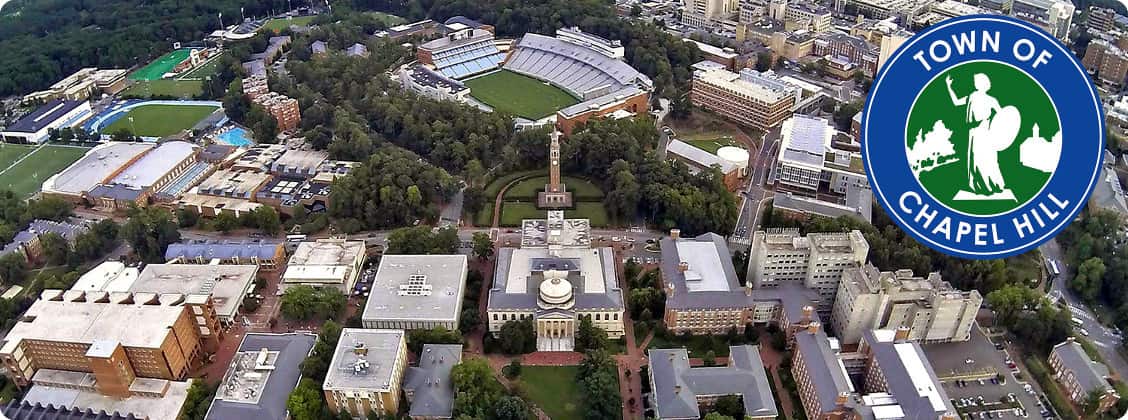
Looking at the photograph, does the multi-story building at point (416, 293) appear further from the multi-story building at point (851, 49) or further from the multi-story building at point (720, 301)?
the multi-story building at point (851, 49)

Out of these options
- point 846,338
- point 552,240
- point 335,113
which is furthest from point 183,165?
point 846,338

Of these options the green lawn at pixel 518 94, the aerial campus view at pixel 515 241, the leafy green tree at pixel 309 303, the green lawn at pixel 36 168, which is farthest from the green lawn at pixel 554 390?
the green lawn at pixel 36 168

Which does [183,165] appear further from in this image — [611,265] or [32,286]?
[611,265]

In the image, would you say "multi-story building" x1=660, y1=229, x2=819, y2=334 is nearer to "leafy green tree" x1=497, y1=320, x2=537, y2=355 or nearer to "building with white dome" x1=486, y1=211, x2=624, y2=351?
"building with white dome" x1=486, y1=211, x2=624, y2=351

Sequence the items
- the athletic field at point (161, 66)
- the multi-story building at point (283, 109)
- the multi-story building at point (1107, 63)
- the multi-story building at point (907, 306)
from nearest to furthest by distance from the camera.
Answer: the multi-story building at point (907, 306) → the multi-story building at point (283, 109) → the multi-story building at point (1107, 63) → the athletic field at point (161, 66)

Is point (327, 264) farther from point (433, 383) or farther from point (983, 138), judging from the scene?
point (983, 138)

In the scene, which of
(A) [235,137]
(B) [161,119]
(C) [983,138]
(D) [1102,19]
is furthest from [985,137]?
(D) [1102,19]

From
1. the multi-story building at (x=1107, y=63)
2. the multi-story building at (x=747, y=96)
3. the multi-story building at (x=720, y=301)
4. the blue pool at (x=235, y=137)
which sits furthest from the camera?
the multi-story building at (x=1107, y=63)

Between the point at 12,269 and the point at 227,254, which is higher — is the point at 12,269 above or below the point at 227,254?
below
